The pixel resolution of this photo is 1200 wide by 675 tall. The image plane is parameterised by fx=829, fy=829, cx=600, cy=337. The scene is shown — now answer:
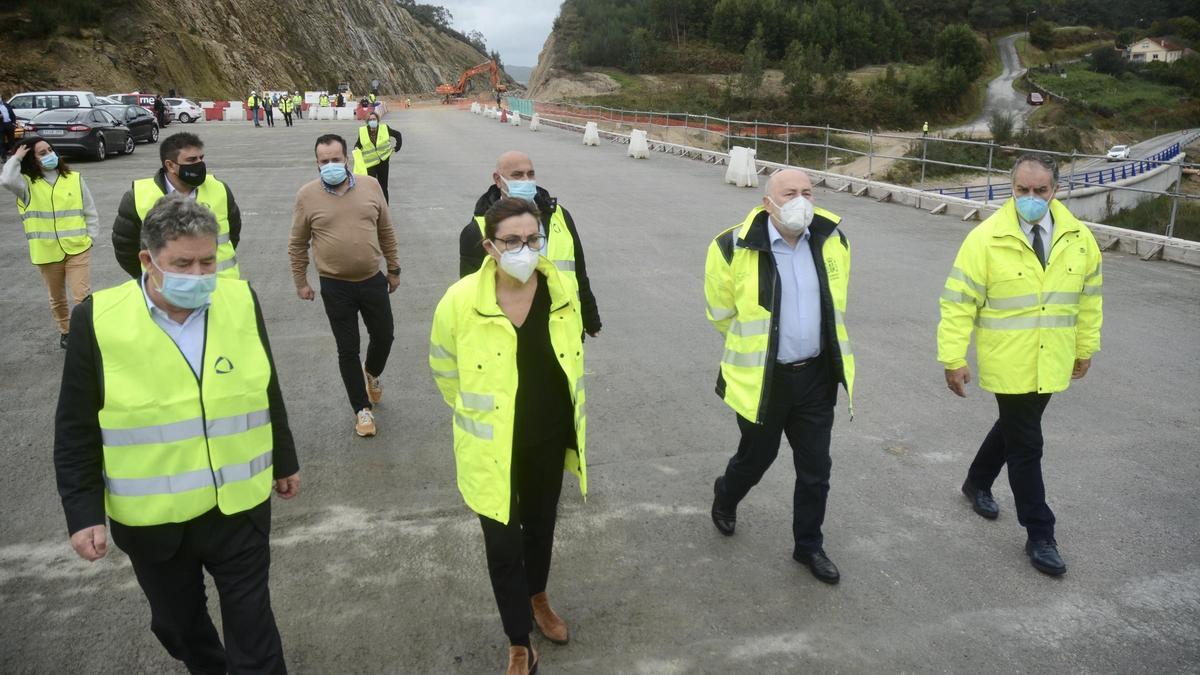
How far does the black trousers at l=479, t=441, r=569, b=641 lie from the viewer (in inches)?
124

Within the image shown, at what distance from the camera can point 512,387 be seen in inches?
121

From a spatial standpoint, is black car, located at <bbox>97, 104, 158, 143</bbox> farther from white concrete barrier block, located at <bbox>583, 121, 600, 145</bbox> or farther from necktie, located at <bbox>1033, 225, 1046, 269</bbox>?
necktie, located at <bbox>1033, 225, 1046, 269</bbox>

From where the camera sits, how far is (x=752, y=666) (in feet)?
11.1

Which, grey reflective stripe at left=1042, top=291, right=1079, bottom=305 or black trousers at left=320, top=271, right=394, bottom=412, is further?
black trousers at left=320, top=271, right=394, bottom=412

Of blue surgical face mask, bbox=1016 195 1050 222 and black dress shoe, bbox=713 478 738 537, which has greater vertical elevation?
blue surgical face mask, bbox=1016 195 1050 222

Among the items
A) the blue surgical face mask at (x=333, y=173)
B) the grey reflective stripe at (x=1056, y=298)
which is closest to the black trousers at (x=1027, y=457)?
the grey reflective stripe at (x=1056, y=298)

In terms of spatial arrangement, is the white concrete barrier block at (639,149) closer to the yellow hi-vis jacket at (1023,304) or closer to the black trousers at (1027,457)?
the yellow hi-vis jacket at (1023,304)

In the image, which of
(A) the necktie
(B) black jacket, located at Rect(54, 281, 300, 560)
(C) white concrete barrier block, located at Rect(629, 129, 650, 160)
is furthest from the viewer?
(C) white concrete barrier block, located at Rect(629, 129, 650, 160)

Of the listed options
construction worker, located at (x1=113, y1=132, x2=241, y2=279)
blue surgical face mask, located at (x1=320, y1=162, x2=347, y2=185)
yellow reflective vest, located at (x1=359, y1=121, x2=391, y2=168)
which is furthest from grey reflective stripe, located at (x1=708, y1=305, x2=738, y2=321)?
yellow reflective vest, located at (x1=359, y1=121, x2=391, y2=168)

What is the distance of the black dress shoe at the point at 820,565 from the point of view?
3938mm

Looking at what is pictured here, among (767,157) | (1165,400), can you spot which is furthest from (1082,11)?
(1165,400)

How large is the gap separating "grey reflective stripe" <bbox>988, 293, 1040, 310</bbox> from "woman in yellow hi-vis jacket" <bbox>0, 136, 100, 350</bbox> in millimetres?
7071

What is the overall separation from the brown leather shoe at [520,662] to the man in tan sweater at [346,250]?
8.85 ft

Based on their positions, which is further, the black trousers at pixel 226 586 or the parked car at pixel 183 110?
the parked car at pixel 183 110
